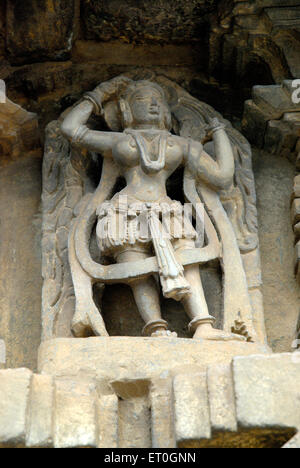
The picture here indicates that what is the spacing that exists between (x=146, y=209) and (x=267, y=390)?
1.32 m

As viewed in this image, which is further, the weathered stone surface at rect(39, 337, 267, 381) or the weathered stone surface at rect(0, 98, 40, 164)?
the weathered stone surface at rect(0, 98, 40, 164)

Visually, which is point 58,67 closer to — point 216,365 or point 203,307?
point 203,307

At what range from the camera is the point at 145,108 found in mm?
5598

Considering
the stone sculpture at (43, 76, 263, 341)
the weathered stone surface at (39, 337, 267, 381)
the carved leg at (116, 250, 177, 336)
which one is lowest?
the weathered stone surface at (39, 337, 267, 381)

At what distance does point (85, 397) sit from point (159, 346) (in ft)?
1.49

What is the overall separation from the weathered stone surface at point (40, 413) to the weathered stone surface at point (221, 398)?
→ 2.23 feet

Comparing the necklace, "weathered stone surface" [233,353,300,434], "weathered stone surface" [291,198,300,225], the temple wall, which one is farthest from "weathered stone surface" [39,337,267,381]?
"weathered stone surface" [291,198,300,225]

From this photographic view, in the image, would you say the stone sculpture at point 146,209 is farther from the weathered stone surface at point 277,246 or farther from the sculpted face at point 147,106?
the weathered stone surface at point 277,246

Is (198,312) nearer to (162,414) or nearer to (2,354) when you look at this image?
(162,414)

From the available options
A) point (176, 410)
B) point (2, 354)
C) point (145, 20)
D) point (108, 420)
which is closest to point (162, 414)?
point (176, 410)

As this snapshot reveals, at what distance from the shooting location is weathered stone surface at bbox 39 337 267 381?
180 inches

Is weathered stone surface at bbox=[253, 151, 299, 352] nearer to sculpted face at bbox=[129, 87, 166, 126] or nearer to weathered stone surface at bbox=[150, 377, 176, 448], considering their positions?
sculpted face at bbox=[129, 87, 166, 126]

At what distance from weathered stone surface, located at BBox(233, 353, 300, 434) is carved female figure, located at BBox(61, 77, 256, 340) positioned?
48 centimetres
